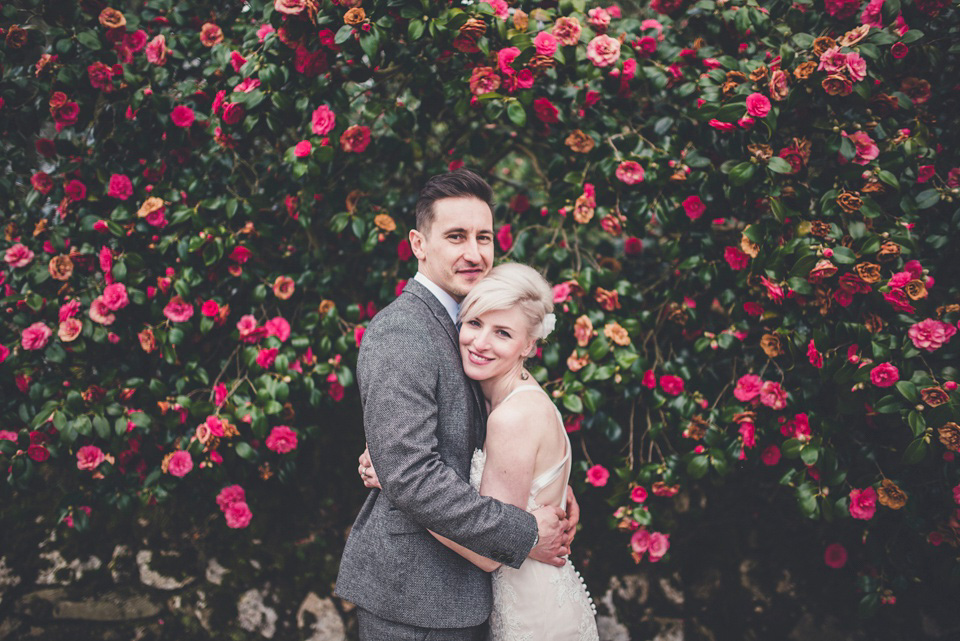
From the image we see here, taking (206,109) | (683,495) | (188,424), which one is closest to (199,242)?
(206,109)

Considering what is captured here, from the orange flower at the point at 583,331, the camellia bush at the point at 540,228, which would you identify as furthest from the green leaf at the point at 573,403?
the orange flower at the point at 583,331

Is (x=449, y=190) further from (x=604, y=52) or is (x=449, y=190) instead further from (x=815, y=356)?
(x=815, y=356)

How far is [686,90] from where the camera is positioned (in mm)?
2166

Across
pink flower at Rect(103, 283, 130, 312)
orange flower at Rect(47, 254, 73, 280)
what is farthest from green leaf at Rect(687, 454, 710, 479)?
orange flower at Rect(47, 254, 73, 280)

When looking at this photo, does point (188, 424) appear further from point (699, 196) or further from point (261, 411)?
point (699, 196)

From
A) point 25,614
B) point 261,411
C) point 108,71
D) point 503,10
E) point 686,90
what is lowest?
point 25,614

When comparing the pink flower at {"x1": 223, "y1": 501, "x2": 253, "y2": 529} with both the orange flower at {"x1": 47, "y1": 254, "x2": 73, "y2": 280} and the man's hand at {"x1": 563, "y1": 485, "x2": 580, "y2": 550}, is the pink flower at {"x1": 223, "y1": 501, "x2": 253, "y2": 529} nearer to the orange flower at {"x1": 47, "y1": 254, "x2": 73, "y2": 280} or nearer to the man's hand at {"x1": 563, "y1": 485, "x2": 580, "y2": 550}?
the orange flower at {"x1": 47, "y1": 254, "x2": 73, "y2": 280}

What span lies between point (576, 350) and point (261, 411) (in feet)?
4.06

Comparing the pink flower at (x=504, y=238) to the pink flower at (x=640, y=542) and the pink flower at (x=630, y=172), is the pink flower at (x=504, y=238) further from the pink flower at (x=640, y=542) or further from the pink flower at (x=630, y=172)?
the pink flower at (x=640, y=542)

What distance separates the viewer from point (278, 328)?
2.31m

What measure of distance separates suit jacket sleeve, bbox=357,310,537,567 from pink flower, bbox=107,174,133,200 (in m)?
1.56

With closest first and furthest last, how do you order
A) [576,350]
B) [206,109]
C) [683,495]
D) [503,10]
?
[503,10]
[576,350]
[206,109]
[683,495]

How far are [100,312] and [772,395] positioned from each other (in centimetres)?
262

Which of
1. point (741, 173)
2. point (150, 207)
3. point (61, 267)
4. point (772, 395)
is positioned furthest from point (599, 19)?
point (61, 267)
